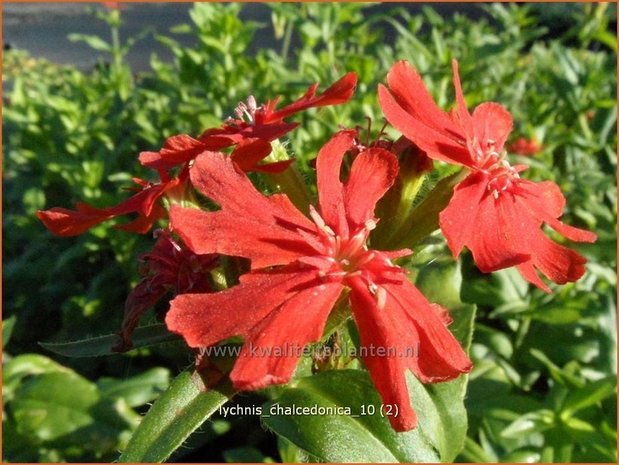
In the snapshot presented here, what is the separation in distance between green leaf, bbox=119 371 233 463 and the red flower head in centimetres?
38

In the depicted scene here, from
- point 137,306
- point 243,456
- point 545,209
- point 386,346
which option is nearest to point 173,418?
point 137,306

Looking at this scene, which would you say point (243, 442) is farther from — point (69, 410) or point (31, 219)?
point (31, 219)

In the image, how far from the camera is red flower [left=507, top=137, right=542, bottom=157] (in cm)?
235

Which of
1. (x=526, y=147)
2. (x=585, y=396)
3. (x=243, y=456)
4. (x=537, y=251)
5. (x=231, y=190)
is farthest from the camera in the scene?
(x=526, y=147)

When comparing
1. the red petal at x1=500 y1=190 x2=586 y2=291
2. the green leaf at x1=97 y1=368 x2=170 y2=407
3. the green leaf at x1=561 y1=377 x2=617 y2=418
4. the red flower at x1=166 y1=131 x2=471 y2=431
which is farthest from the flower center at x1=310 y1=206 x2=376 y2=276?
the green leaf at x1=97 y1=368 x2=170 y2=407

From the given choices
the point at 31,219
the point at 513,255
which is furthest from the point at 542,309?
the point at 31,219

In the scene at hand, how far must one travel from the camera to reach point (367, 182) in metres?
0.95

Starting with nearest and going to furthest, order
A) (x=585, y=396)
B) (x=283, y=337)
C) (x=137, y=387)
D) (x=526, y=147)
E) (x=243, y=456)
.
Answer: (x=283, y=337)
(x=585, y=396)
(x=243, y=456)
(x=137, y=387)
(x=526, y=147)

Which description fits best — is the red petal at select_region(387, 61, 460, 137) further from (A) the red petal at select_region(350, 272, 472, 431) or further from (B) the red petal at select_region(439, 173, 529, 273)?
(A) the red petal at select_region(350, 272, 472, 431)

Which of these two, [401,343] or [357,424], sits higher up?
[401,343]

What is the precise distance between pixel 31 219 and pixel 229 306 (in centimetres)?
207

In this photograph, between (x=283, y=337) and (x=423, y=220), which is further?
(x=423, y=220)

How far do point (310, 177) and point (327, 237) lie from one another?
1.04ft

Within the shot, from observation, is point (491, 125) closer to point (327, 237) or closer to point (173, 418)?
point (327, 237)
